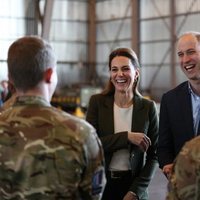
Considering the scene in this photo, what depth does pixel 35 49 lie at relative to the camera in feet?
5.90

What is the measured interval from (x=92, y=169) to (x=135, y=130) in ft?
3.81

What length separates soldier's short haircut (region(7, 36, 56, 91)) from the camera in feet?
5.86

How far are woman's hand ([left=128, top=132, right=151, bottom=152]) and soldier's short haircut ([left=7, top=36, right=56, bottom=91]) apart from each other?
110 centimetres

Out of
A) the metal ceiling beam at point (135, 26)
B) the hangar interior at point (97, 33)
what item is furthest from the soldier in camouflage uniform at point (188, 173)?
the metal ceiling beam at point (135, 26)

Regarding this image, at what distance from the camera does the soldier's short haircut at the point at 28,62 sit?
1.79m

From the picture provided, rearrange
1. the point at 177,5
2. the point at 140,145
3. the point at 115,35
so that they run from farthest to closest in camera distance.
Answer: the point at 115,35, the point at 177,5, the point at 140,145

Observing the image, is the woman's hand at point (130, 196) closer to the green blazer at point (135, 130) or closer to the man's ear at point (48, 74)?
the green blazer at point (135, 130)

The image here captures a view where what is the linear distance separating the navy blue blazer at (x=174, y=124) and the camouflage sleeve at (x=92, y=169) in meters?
1.06

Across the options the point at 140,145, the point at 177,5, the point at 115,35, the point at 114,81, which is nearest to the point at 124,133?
the point at 140,145

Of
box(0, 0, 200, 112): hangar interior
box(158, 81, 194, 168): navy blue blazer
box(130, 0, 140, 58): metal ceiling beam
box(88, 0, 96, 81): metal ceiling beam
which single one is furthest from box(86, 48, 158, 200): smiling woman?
box(88, 0, 96, 81): metal ceiling beam

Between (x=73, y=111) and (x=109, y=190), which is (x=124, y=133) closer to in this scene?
(x=109, y=190)

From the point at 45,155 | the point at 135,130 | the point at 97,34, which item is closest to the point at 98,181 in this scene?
the point at 45,155

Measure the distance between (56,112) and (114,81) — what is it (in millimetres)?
1197

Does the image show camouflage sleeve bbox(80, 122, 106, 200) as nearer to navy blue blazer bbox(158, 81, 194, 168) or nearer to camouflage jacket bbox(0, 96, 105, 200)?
camouflage jacket bbox(0, 96, 105, 200)
